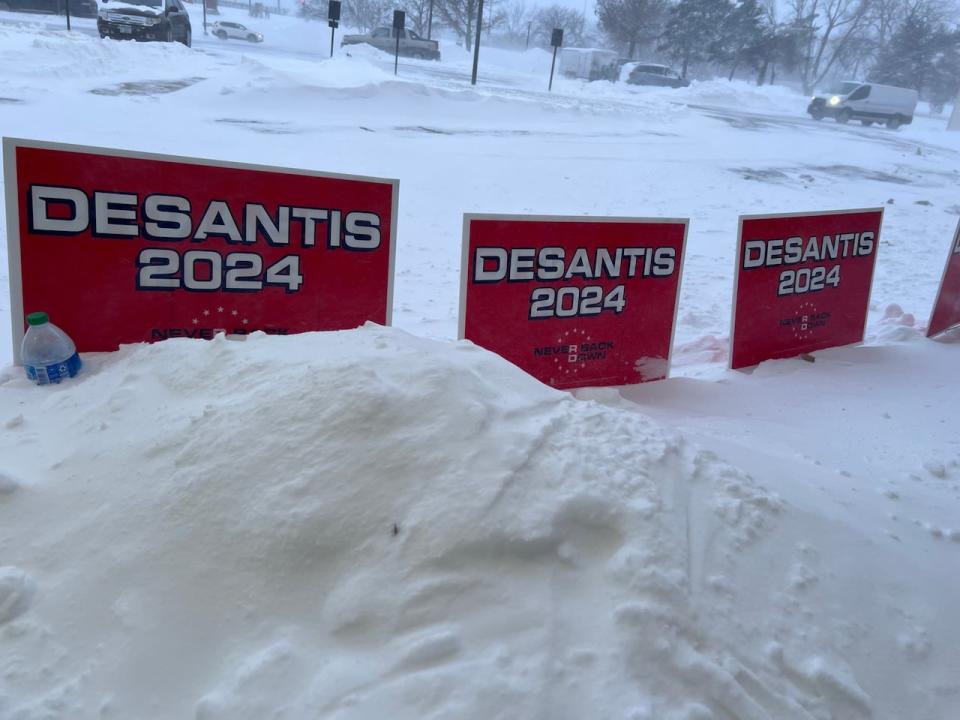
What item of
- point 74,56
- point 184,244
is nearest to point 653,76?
point 74,56

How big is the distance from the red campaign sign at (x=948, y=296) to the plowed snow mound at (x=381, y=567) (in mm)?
3633

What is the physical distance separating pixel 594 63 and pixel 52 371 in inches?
1071

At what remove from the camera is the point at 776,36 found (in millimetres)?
28906

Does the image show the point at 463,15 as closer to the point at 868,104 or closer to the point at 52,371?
the point at 868,104

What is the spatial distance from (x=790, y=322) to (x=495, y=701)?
350cm

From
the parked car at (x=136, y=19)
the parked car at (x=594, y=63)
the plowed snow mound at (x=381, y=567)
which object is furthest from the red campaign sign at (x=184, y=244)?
the parked car at (x=594, y=63)

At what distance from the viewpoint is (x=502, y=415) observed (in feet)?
6.57

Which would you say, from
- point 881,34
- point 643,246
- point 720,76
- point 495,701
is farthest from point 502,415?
point 720,76

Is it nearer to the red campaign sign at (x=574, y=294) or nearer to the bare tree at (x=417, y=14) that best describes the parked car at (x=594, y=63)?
the bare tree at (x=417, y=14)

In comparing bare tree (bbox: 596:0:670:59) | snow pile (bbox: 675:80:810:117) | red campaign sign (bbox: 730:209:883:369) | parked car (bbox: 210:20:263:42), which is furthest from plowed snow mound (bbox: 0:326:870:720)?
bare tree (bbox: 596:0:670:59)

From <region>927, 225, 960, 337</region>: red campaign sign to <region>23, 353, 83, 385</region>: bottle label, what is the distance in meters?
4.92

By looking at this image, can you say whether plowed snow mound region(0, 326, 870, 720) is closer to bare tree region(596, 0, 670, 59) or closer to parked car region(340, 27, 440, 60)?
parked car region(340, 27, 440, 60)

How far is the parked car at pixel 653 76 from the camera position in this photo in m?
26.2

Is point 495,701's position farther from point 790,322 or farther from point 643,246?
point 790,322
